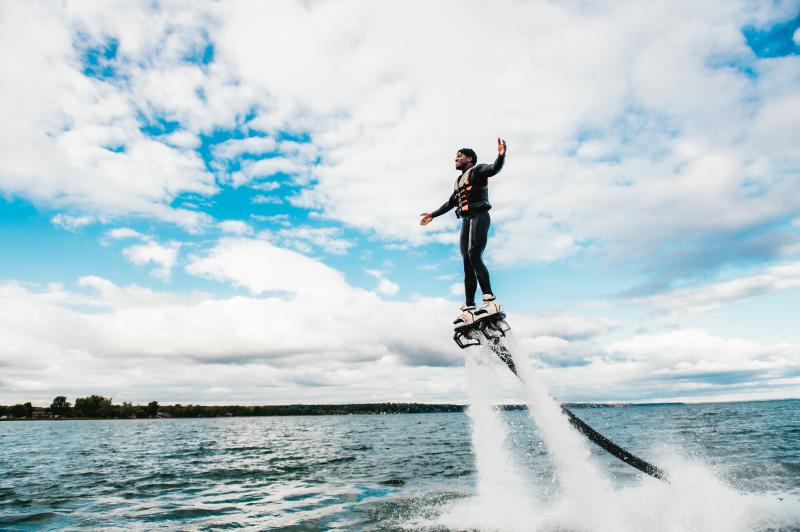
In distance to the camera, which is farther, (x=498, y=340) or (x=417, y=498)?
(x=417, y=498)

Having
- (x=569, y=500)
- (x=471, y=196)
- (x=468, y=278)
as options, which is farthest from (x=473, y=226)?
(x=569, y=500)

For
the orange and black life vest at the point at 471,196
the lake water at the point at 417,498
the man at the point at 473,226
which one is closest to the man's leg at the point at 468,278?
the man at the point at 473,226

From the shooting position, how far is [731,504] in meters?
11.8

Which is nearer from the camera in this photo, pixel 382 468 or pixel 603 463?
pixel 603 463

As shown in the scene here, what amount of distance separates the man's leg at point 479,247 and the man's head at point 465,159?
121cm

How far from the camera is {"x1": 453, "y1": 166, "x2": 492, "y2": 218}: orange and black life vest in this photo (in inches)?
357

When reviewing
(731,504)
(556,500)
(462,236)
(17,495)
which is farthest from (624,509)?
(17,495)

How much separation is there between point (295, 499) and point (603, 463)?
13939mm

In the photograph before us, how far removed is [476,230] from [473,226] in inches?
4.7

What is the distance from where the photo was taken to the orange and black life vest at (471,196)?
29.8 ft

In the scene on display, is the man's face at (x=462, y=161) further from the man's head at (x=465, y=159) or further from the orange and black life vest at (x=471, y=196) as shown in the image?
the orange and black life vest at (x=471, y=196)

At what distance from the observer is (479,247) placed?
29.1 ft

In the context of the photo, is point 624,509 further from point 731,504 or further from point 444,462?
point 444,462

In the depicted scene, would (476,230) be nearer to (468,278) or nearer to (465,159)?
(468,278)
